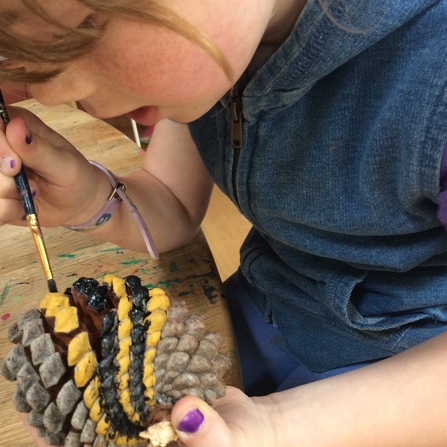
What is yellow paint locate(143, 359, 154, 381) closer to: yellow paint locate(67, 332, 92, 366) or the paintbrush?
yellow paint locate(67, 332, 92, 366)

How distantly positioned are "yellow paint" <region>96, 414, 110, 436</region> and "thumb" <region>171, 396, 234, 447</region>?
43mm

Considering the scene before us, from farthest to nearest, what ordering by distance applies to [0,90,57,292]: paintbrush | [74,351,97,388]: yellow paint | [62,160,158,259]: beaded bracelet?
1. [62,160,158,259]: beaded bracelet
2. [0,90,57,292]: paintbrush
3. [74,351,97,388]: yellow paint

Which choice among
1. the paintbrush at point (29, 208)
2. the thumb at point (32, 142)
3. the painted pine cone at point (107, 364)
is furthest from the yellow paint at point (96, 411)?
the thumb at point (32, 142)

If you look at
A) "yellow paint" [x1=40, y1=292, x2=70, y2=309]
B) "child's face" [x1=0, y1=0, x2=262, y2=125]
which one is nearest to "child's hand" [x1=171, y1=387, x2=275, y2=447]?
"yellow paint" [x1=40, y1=292, x2=70, y2=309]

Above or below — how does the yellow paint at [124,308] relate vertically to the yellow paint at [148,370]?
above

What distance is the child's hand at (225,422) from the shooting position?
309 millimetres

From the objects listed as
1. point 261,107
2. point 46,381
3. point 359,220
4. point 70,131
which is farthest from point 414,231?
point 70,131

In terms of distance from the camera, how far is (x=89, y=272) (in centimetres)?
57

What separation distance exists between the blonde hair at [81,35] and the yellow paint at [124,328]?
Result: 18 centimetres

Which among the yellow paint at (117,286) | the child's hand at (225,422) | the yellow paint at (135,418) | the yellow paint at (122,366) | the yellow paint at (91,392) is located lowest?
the child's hand at (225,422)

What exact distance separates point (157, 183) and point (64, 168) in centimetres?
21

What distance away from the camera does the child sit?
34 centimetres

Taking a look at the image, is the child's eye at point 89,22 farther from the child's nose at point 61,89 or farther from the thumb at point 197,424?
the thumb at point 197,424

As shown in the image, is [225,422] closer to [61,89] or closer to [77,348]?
[77,348]
